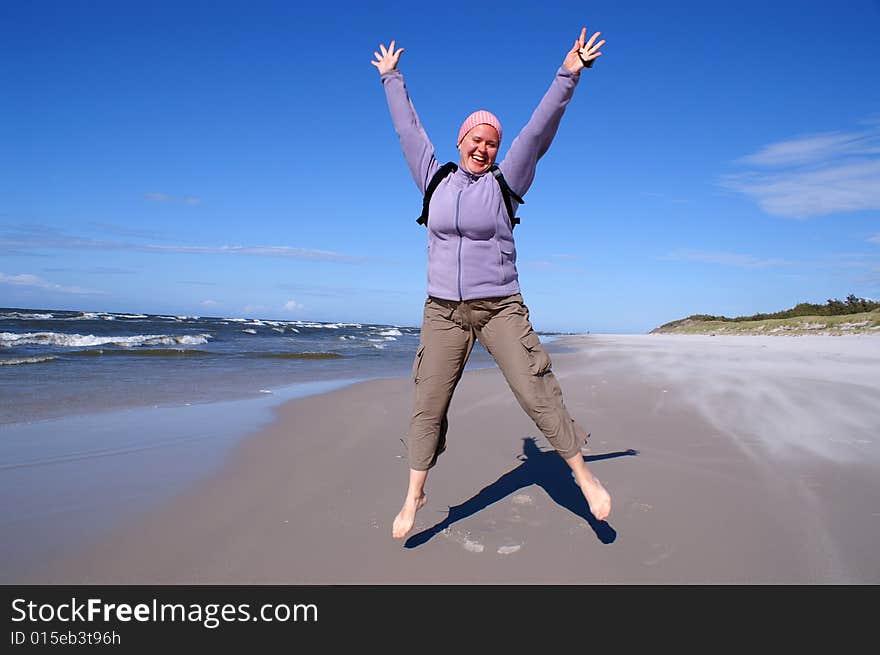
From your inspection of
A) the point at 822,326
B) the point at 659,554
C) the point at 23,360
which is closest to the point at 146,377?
the point at 23,360

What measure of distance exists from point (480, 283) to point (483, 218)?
289 mm

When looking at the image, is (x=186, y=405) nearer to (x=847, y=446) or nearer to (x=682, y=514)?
(x=682, y=514)

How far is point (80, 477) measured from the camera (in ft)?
11.5

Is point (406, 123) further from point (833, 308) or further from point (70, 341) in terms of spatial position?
point (833, 308)

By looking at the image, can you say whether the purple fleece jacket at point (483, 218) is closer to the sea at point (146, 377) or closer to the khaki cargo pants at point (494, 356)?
the khaki cargo pants at point (494, 356)

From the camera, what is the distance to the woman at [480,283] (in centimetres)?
238

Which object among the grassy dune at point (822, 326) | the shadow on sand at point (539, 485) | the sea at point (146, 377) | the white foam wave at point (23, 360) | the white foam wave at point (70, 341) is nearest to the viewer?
the shadow on sand at point (539, 485)

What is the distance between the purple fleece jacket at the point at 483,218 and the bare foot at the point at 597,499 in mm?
957

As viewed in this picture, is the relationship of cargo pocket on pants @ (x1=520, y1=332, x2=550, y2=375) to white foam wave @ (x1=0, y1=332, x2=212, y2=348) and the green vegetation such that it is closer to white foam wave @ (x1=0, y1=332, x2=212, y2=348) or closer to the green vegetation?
white foam wave @ (x1=0, y1=332, x2=212, y2=348)

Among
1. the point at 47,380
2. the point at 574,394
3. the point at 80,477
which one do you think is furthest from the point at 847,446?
the point at 47,380

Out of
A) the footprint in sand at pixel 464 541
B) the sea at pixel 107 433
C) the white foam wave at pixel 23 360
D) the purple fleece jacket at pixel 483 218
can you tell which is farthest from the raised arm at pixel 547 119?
the white foam wave at pixel 23 360

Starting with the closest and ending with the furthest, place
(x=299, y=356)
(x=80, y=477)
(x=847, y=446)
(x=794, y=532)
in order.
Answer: (x=794, y=532), (x=80, y=477), (x=847, y=446), (x=299, y=356)

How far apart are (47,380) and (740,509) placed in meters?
9.25

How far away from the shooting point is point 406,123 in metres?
2.61
